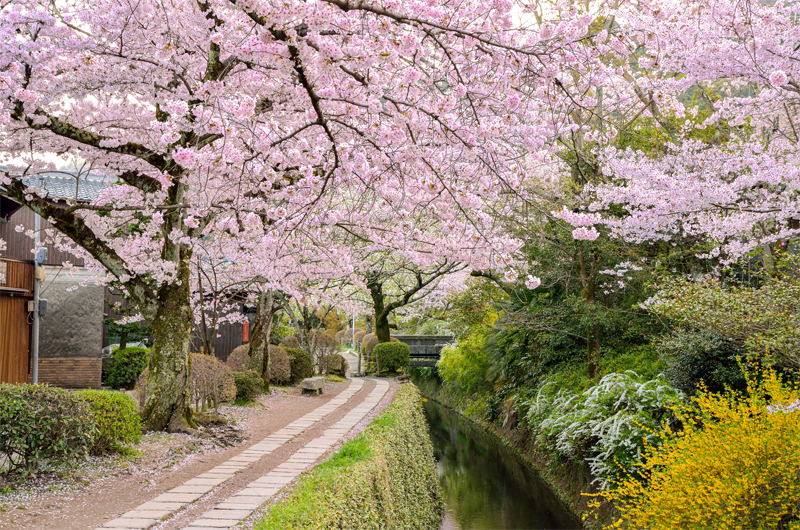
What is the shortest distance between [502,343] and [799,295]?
8846 millimetres

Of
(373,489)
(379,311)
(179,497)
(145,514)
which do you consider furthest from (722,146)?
(379,311)

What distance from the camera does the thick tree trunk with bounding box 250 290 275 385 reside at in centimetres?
1455

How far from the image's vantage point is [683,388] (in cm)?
804

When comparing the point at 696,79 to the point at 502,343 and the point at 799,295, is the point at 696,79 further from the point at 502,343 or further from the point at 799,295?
the point at 502,343

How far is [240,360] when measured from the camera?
1567 cm

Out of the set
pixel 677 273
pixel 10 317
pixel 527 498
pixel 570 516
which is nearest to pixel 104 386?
pixel 10 317

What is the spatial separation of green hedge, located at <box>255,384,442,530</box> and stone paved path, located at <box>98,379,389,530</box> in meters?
0.49

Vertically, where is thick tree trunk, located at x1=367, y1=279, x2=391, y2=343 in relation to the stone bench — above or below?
above

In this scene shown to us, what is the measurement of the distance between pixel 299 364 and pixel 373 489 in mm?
12242

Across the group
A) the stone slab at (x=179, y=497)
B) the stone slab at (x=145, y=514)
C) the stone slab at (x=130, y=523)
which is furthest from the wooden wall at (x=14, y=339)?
the stone slab at (x=130, y=523)

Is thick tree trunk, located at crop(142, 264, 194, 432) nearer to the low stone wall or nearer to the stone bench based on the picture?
the stone bench

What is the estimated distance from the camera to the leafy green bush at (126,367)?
16156 mm

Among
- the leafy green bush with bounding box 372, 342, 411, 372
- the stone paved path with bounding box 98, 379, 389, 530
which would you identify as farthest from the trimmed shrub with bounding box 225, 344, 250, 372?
the leafy green bush with bounding box 372, 342, 411, 372

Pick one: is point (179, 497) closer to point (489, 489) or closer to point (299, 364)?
point (489, 489)
